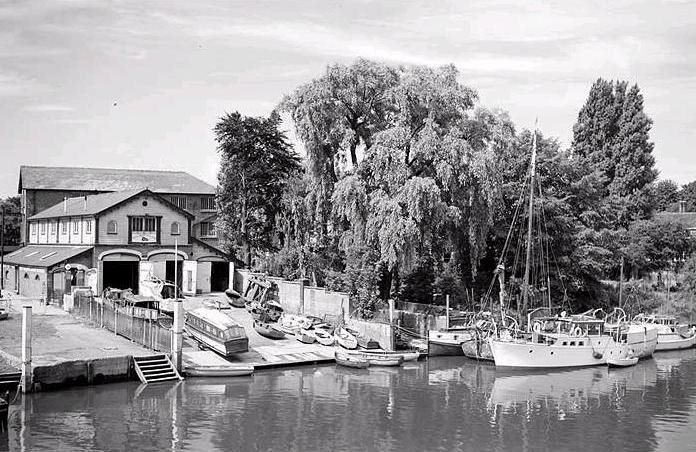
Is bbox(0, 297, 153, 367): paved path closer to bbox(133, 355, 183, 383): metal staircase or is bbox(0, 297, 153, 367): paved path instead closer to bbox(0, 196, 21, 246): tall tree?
bbox(133, 355, 183, 383): metal staircase

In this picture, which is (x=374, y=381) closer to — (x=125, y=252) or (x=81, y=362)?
(x=81, y=362)

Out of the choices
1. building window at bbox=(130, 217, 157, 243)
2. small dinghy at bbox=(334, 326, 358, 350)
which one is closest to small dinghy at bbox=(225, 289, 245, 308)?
building window at bbox=(130, 217, 157, 243)

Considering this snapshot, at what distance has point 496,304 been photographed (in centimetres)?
5144

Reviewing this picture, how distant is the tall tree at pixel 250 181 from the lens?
60469mm

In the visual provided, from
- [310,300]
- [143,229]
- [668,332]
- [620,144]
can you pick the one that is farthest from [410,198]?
[620,144]

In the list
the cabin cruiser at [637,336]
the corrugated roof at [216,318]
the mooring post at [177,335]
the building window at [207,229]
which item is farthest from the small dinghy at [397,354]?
the building window at [207,229]

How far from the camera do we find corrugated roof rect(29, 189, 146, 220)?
170ft

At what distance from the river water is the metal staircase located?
557 mm

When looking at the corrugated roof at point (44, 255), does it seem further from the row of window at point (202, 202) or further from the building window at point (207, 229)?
the row of window at point (202, 202)

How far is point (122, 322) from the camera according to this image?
38.2 metres

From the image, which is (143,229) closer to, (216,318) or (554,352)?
(216,318)

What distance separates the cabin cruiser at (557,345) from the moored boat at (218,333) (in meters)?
14.4

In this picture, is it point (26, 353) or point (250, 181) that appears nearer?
point (26, 353)

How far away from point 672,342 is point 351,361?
2625 cm
